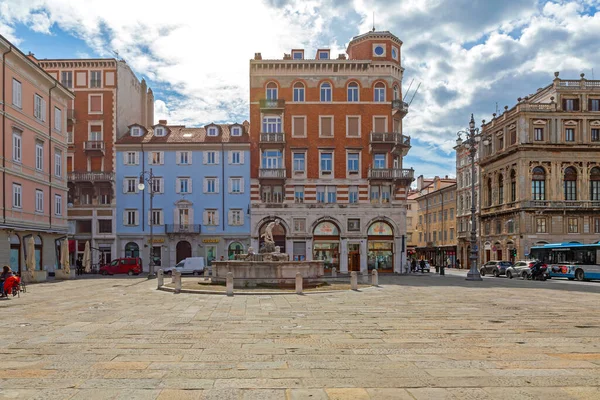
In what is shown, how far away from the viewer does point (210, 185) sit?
5512 centimetres

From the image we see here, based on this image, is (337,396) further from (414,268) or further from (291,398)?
(414,268)

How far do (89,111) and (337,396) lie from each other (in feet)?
176

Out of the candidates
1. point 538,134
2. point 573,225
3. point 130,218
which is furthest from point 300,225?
point 573,225

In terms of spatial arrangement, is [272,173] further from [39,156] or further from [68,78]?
[68,78]

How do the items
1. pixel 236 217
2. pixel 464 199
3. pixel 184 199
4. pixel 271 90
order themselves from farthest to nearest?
pixel 464 199 → pixel 184 199 → pixel 236 217 → pixel 271 90

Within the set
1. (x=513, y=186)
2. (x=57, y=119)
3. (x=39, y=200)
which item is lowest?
(x=39, y=200)

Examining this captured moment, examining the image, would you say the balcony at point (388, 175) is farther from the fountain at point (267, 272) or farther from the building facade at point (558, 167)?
the fountain at point (267, 272)

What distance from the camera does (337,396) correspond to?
7.73 m

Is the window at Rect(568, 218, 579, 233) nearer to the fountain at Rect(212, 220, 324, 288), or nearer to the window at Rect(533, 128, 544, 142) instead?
the window at Rect(533, 128, 544, 142)

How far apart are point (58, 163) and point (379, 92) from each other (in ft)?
99.2

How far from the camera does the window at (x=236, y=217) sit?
54.5 metres

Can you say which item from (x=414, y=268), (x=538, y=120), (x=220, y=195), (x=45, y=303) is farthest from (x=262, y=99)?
(x=45, y=303)

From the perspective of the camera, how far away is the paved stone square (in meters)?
8.17

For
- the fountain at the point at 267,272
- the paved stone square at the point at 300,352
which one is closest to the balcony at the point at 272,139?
the fountain at the point at 267,272
